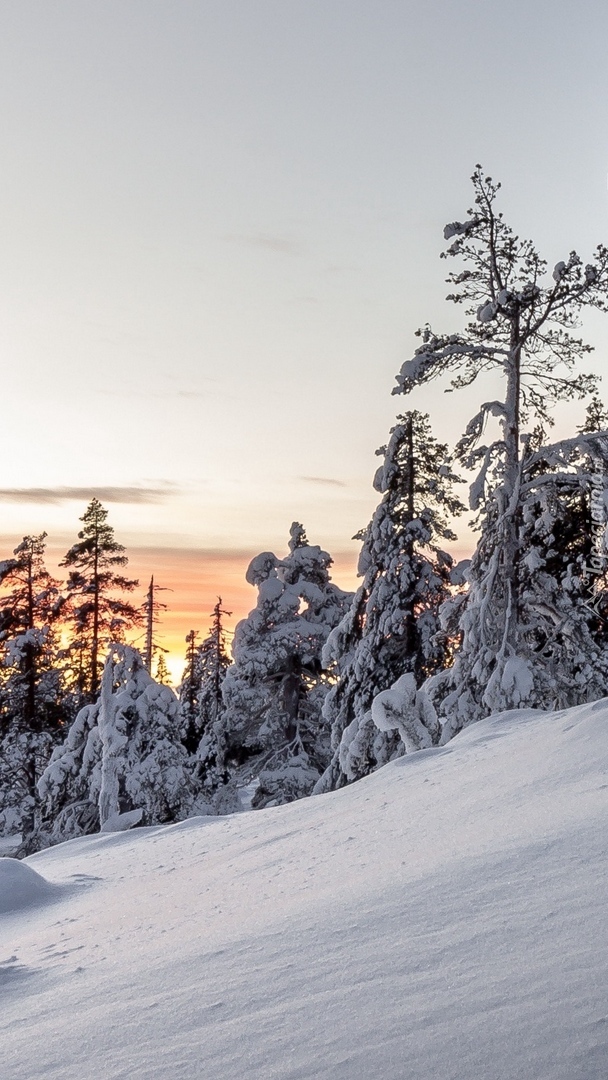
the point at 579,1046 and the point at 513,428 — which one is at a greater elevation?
the point at 513,428

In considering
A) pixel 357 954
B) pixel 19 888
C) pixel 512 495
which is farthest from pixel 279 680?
pixel 357 954

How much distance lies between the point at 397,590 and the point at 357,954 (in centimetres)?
1762

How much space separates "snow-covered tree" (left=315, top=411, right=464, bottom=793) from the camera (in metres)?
20.1

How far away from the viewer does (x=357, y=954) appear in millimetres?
3209

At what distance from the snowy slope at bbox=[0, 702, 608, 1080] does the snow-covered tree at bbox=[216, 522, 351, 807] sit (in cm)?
1672

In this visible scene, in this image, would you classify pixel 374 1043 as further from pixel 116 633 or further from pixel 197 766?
pixel 116 633

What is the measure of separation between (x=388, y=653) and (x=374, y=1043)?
1811 centimetres

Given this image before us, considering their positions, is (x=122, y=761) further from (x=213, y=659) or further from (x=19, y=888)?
(x=213, y=659)

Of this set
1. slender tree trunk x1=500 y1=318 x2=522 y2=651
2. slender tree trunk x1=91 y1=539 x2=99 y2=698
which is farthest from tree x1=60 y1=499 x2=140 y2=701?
slender tree trunk x1=500 y1=318 x2=522 y2=651

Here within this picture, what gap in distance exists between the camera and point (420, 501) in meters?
21.6

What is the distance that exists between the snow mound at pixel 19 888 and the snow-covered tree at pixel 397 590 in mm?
12909

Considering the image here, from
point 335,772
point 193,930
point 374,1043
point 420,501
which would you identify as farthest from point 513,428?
point 374,1043

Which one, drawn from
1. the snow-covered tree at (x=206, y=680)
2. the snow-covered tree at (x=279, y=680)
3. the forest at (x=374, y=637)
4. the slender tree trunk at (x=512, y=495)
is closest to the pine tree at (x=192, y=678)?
the snow-covered tree at (x=206, y=680)

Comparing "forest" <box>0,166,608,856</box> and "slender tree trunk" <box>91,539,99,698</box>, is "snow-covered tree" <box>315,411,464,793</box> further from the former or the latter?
"slender tree trunk" <box>91,539,99,698</box>
